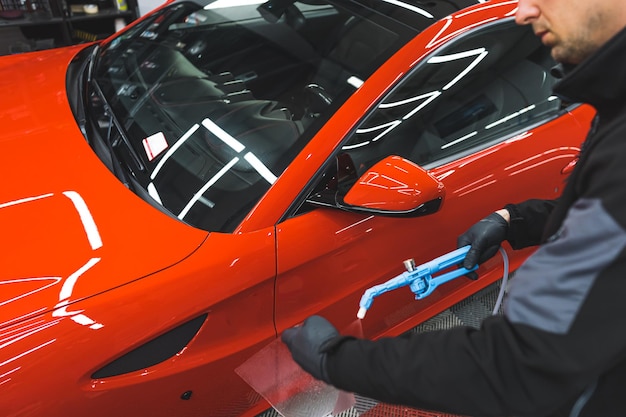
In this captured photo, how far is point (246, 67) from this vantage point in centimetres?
159

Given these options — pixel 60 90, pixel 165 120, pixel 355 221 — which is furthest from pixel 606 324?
pixel 60 90

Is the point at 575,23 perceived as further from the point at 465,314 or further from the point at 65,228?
the point at 465,314

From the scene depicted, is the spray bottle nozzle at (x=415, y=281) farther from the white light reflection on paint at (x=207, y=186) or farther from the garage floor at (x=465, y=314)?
the garage floor at (x=465, y=314)

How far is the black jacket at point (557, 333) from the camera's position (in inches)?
25.0

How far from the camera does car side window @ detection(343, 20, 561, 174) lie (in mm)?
Result: 1378

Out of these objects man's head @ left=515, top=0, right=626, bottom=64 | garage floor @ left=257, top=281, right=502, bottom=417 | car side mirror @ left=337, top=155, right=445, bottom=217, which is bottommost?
A: garage floor @ left=257, top=281, right=502, bottom=417

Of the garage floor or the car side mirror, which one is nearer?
the car side mirror

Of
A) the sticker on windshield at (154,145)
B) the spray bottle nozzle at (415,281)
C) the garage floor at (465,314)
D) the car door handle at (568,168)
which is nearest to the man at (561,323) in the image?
the spray bottle nozzle at (415,281)

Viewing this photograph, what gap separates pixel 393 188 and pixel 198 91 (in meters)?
A: 0.77

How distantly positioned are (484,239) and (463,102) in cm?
56

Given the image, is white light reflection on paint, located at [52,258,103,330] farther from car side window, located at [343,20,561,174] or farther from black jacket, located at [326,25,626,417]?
car side window, located at [343,20,561,174]

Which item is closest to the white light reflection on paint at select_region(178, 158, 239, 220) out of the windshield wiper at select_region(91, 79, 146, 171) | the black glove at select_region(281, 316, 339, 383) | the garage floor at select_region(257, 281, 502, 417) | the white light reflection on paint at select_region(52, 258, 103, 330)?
the windshield wiper at select_region(91, 79, 146, 171)

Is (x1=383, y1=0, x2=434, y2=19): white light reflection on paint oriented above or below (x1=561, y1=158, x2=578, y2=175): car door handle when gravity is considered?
above

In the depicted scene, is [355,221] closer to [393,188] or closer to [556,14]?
[393,188]
